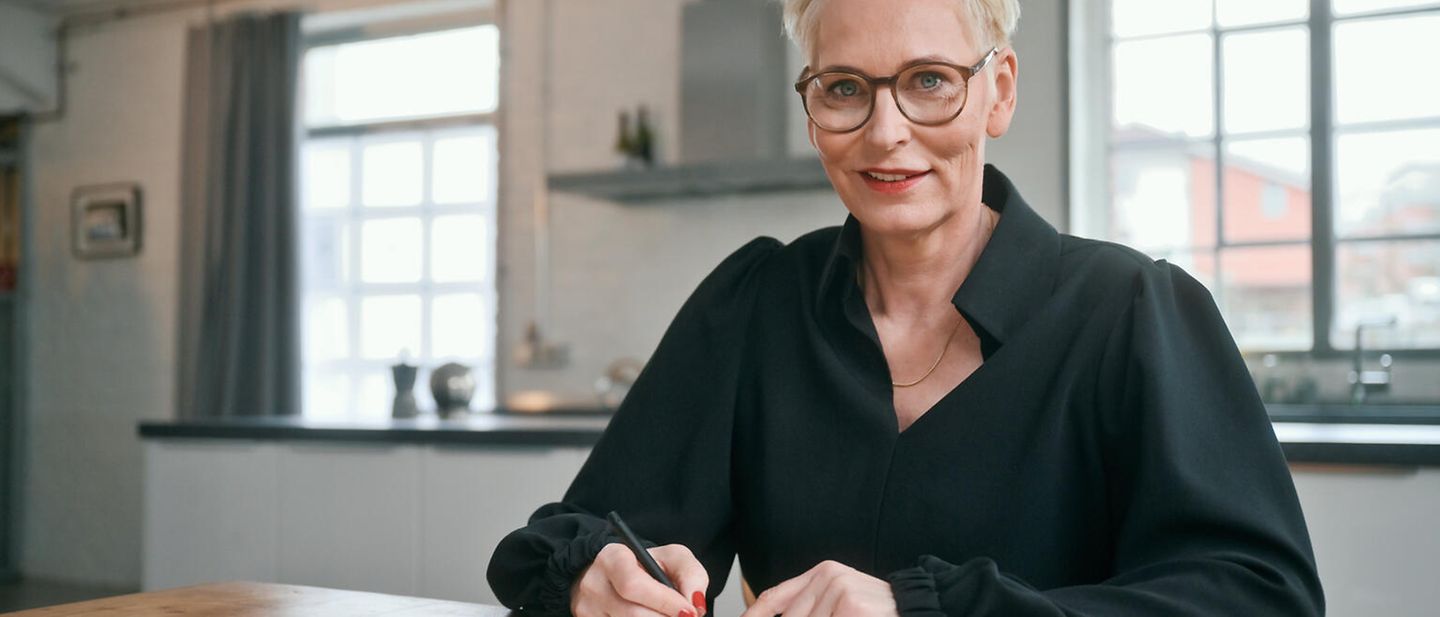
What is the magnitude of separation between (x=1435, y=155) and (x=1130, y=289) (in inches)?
146

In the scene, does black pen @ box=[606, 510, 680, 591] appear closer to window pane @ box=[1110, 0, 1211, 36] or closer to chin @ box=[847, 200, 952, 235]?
chin @ box=[847, 200, 952, 235]

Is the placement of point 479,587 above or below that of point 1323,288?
below

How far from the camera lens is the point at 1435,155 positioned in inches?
165

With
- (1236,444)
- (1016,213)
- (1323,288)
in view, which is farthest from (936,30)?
(1323,288)

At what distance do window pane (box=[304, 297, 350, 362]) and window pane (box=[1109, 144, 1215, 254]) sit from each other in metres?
3.65

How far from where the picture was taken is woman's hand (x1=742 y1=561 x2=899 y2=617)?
3.03 feet

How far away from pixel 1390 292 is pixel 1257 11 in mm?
1088

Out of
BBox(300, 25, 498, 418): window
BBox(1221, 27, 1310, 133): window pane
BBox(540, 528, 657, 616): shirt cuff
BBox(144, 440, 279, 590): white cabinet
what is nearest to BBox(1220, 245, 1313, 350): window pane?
BBox(1221, 27, 1310, 133): window pane

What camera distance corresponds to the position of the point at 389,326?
600 centimetres

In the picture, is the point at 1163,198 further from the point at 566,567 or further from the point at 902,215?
the point at 566,567

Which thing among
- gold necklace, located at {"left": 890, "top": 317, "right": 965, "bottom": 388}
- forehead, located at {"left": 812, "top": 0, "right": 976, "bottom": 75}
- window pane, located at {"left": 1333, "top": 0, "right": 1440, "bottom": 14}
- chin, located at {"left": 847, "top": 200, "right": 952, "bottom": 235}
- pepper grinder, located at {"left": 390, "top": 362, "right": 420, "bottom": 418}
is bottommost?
pepper grinder, located at {"left": 390, "top": 362, "right": 420, "bottom": 418}

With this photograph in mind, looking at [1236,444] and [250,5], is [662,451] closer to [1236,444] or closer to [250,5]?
[1236,444]

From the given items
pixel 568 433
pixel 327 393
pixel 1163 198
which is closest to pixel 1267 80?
pixel 1163 198

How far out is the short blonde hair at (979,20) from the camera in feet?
3.80
